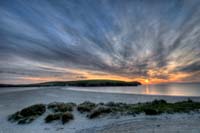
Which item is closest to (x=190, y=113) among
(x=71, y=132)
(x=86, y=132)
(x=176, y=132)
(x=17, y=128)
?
(x=176, y=132)

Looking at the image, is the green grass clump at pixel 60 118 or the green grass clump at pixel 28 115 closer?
the green grass clump at pixel 60 118

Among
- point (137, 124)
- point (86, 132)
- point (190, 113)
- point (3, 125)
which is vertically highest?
point (190, 113)

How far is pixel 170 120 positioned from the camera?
9.91 m

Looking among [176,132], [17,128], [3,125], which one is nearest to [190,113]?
→ [176,132]

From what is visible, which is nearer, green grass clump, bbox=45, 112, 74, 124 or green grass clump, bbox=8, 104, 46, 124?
green grass clump, bbox=45, 112, 74, 124

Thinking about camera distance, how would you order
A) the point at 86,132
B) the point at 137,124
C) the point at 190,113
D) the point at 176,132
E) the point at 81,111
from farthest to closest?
1. the point at 81,111
2. the point at 190,113
3. the point at 137,124
4. the point at 86,132
5. the point at 176,132

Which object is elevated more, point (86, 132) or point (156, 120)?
point (156, 120)

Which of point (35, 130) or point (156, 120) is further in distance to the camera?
point (156, 120)

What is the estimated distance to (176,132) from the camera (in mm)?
7574

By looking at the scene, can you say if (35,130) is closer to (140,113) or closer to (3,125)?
(3,125)

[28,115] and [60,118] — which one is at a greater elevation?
[60,118]

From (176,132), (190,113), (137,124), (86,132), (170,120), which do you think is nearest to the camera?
(176,132)

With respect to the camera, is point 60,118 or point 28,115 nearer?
point 60,118

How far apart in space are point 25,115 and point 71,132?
5.89 meters
